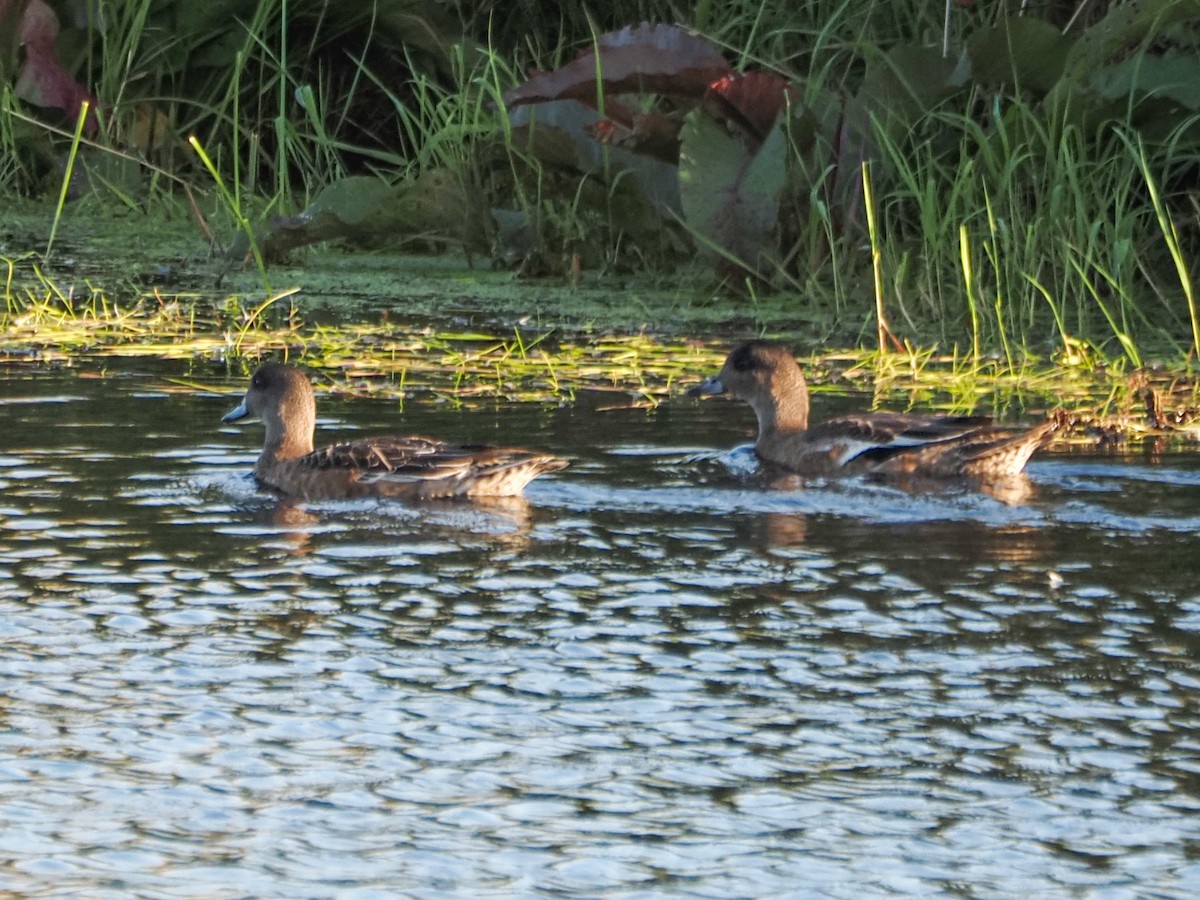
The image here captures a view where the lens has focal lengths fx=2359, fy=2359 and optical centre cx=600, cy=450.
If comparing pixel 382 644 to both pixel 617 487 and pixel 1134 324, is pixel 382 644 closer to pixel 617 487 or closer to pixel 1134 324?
pixel 617 487

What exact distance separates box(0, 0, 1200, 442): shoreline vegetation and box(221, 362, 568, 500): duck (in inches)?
45.9

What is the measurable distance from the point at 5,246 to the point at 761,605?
24.3 ft

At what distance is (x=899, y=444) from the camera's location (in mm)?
7184

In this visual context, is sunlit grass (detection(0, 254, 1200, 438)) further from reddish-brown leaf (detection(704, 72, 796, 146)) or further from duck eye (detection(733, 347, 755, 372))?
reddish-brown leaf (detection(704, 72, 796, 146))

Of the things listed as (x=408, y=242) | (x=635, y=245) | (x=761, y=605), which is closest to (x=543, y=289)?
(x=635, y=245)

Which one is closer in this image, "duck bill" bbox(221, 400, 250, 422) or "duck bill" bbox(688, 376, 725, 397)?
"duck bill" bbox(221, 400, 250, 422)

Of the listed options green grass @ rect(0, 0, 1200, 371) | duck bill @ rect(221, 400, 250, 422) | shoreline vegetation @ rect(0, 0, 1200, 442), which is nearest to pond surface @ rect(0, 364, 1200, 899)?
duck bill @ rect(221, 400, 250, 422)

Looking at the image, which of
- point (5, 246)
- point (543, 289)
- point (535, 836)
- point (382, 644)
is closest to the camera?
point (535, 836)

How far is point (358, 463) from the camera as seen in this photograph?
7004 mm

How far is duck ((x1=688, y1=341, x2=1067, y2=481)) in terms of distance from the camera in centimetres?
715

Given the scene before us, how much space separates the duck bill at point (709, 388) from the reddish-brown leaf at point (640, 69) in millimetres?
2315

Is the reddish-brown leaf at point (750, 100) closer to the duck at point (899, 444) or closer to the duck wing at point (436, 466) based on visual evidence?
the duck at point (899, 444)

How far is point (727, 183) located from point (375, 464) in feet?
12.4

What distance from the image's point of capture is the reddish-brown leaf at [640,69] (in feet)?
33.3
